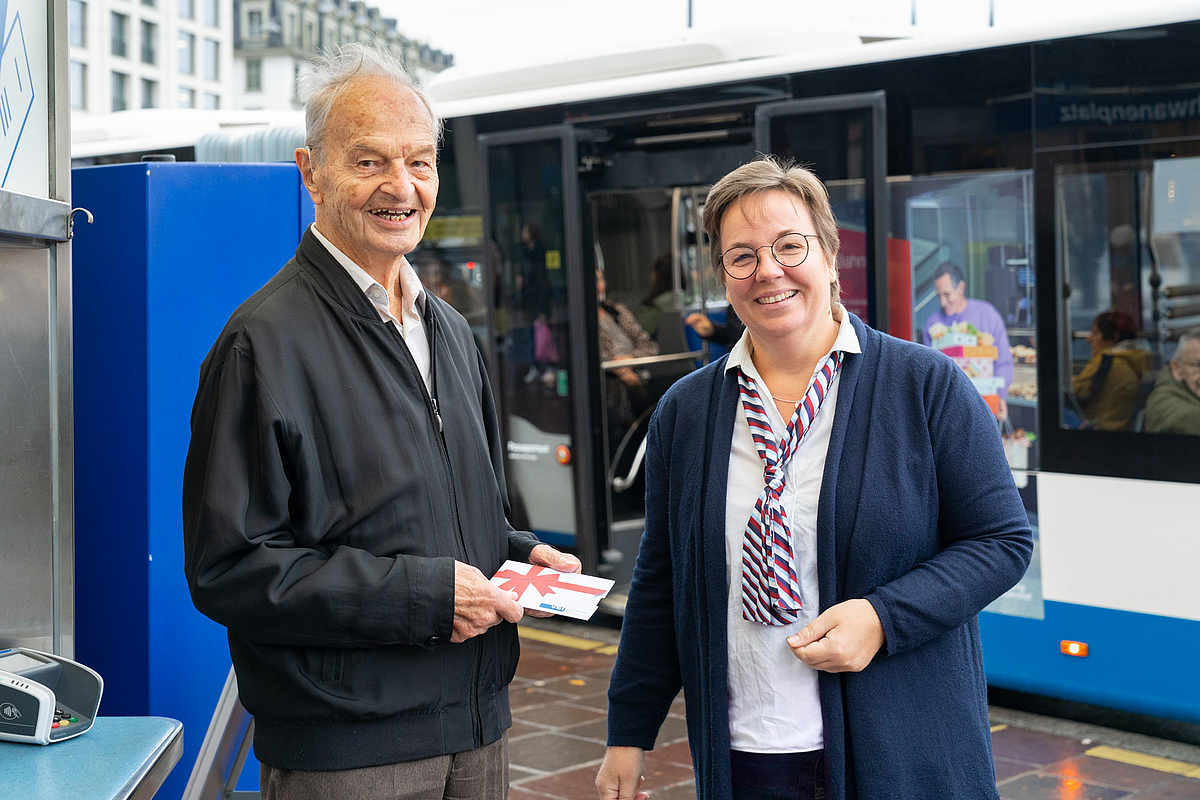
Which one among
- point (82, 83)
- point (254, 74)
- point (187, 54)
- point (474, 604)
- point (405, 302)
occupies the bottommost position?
point (474, 604)

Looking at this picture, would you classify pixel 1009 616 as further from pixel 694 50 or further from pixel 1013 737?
pixel 694 50

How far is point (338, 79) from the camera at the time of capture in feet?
7.46

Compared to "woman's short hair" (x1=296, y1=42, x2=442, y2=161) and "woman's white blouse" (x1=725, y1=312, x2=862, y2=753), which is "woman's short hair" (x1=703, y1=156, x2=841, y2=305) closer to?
"woman's white blouse" (x1=725, y1=312, x2=862, y2=753)

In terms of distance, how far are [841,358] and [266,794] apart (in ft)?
4.24

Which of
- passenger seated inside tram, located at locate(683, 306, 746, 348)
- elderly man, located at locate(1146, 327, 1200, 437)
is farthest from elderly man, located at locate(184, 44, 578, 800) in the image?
passenger seated inside tram, located at locate(683, 306, 746, 348)

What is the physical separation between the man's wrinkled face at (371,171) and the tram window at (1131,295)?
3558 mm

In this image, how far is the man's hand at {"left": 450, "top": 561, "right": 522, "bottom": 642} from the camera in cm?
210

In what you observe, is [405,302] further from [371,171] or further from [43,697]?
[43,697]

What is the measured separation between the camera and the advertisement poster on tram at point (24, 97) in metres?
2.46

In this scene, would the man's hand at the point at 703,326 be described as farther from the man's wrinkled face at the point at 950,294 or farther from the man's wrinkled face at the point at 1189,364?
the man's wrinkled face at the point at 1189,364

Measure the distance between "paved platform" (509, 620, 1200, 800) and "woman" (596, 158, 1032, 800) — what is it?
8.55 ft

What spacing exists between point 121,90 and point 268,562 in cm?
Result: 7623

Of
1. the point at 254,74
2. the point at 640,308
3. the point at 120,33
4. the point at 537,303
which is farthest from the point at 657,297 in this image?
the point at 254,74

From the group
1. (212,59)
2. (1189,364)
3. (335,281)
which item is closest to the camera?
(335,281)
